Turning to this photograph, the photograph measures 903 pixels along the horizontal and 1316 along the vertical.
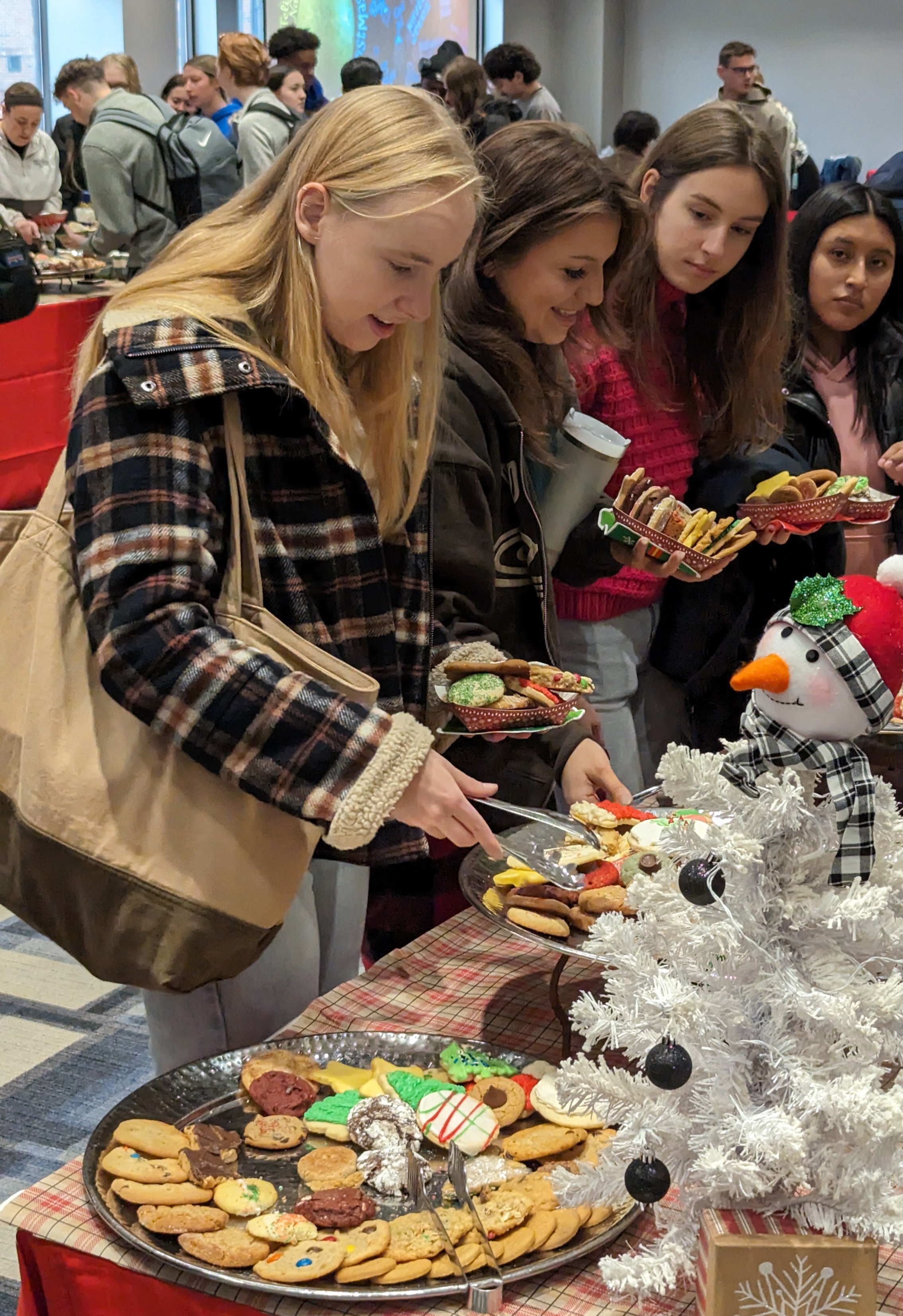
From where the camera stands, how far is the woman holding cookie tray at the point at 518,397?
1.73 m

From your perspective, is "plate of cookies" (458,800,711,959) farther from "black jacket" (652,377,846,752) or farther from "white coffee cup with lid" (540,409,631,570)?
"black jacket" (652,377,846,752)

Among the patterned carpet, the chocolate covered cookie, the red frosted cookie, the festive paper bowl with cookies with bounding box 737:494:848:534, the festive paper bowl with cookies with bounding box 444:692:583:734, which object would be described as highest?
the festive paper bowl with cookies with bounding box 737:494:848:534

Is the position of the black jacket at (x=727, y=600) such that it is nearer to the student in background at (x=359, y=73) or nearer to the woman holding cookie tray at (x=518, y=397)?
the woman holding cookie tray at (x=518, y=397)

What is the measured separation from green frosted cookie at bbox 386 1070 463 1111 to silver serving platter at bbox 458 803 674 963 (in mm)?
158

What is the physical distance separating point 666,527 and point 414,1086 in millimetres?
1131

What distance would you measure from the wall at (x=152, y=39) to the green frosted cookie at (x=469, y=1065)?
11313 mm

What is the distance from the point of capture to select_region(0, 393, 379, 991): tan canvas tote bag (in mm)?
1134

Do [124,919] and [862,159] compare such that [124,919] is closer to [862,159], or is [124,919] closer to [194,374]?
[194,374]

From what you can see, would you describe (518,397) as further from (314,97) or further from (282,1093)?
(314,97)

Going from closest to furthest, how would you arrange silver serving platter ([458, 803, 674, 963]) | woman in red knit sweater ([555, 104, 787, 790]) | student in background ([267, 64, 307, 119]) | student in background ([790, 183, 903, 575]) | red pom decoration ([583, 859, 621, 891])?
silver serving platter ([458, 803, 674, 963])
red pom decoration ([583, 859, 621, 891])
woman in red knit sweater ([555, 104, 787, 790])
student in background ([790, 183, 903, 575])
student in background ([267, 64, 307, 119])

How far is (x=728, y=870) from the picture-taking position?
89 cm

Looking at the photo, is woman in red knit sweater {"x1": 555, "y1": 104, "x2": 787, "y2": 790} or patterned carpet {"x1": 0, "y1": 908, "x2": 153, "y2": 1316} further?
woman in red knit sweater {"x1": 555, "y1": 104, "x2": 787, "y2": 790}

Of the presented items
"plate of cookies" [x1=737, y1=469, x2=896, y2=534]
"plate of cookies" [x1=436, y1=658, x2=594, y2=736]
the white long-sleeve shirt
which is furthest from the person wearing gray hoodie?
"plate of cookies" [x1=436, y1=658, x2=594, y2=736]

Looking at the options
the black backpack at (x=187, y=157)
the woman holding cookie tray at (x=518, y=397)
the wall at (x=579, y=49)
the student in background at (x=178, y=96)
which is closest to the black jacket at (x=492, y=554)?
the woman holding cookie tray at (x=518, y=397)
